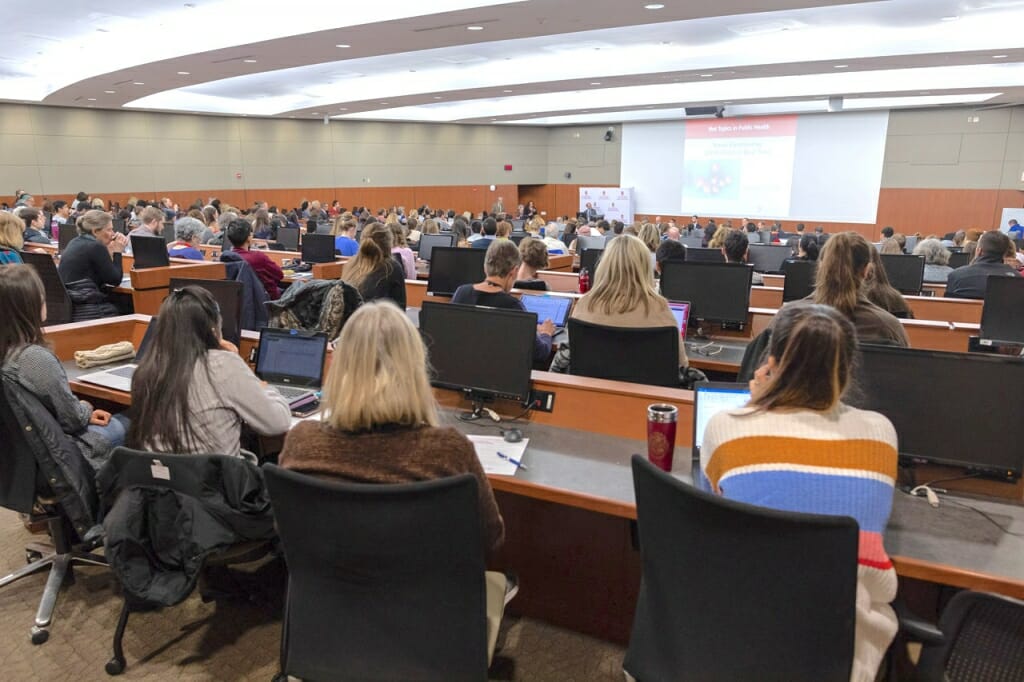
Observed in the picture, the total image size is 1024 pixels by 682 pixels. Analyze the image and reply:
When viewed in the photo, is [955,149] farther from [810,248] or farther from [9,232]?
[9,232]

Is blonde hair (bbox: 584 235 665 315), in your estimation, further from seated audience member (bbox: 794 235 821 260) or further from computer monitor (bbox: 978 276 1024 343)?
seated audience member (bbox: 794 235 821 260)

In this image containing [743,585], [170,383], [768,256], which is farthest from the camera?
[768,256]

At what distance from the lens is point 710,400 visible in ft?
6.97

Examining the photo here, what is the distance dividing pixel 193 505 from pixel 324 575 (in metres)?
0.72

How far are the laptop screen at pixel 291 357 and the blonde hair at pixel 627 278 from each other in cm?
135

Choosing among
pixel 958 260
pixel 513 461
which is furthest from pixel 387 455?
pixel 958 260

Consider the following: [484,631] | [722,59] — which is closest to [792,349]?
[484,631]

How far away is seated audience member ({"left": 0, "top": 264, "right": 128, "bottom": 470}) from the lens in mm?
2334

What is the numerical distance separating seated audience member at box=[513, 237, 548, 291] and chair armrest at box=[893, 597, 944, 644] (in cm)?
342

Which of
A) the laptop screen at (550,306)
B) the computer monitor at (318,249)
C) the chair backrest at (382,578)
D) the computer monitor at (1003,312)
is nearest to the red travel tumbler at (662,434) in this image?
the chair backrest at (382,578)

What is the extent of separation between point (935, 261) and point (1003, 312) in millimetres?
3012

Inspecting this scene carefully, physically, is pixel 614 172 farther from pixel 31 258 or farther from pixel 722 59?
pixel 31 258

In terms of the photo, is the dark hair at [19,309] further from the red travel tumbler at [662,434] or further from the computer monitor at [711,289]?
the computer monitor at [711,289]

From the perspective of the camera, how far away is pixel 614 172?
1956 centimetres
